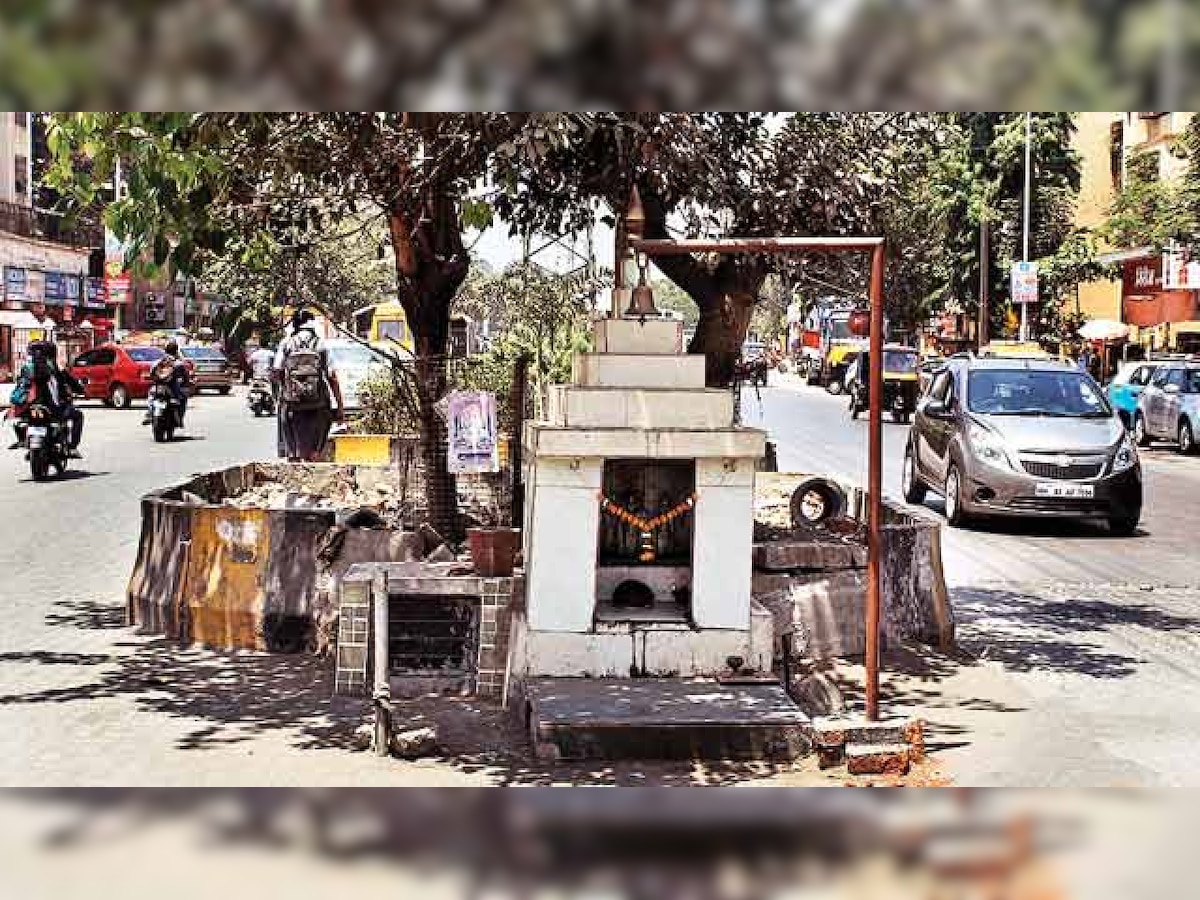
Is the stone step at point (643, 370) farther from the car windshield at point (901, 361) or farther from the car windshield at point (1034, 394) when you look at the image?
the car windshield at point (901, 361)

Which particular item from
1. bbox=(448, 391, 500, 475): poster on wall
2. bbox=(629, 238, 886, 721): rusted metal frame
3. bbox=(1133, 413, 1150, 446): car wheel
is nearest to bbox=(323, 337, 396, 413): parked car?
bbox=(1133, 413, 1150, 446): car wheel

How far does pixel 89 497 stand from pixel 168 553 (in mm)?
8976

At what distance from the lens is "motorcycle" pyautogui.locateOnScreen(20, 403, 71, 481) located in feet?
69.3

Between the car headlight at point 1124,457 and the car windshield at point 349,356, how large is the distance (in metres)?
17.0

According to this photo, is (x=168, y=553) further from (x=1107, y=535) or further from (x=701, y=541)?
(x=1107, y=535)

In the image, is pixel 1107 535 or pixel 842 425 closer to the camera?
pixel 1107 535

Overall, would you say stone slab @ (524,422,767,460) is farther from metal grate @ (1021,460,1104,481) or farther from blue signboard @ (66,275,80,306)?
blue signboard @ (66,275,80,306)

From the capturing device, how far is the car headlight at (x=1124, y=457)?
16.5 m

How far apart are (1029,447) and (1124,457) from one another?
1.02m

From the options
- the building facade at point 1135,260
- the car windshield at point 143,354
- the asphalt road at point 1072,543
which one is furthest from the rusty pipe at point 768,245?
the car windshield at point 143,354

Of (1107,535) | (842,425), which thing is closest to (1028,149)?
(842,425)

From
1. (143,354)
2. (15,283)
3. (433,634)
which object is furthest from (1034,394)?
(15,283)

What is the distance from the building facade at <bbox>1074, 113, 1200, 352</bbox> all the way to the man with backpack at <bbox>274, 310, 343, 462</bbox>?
71.4ft

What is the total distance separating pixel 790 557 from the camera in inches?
406
